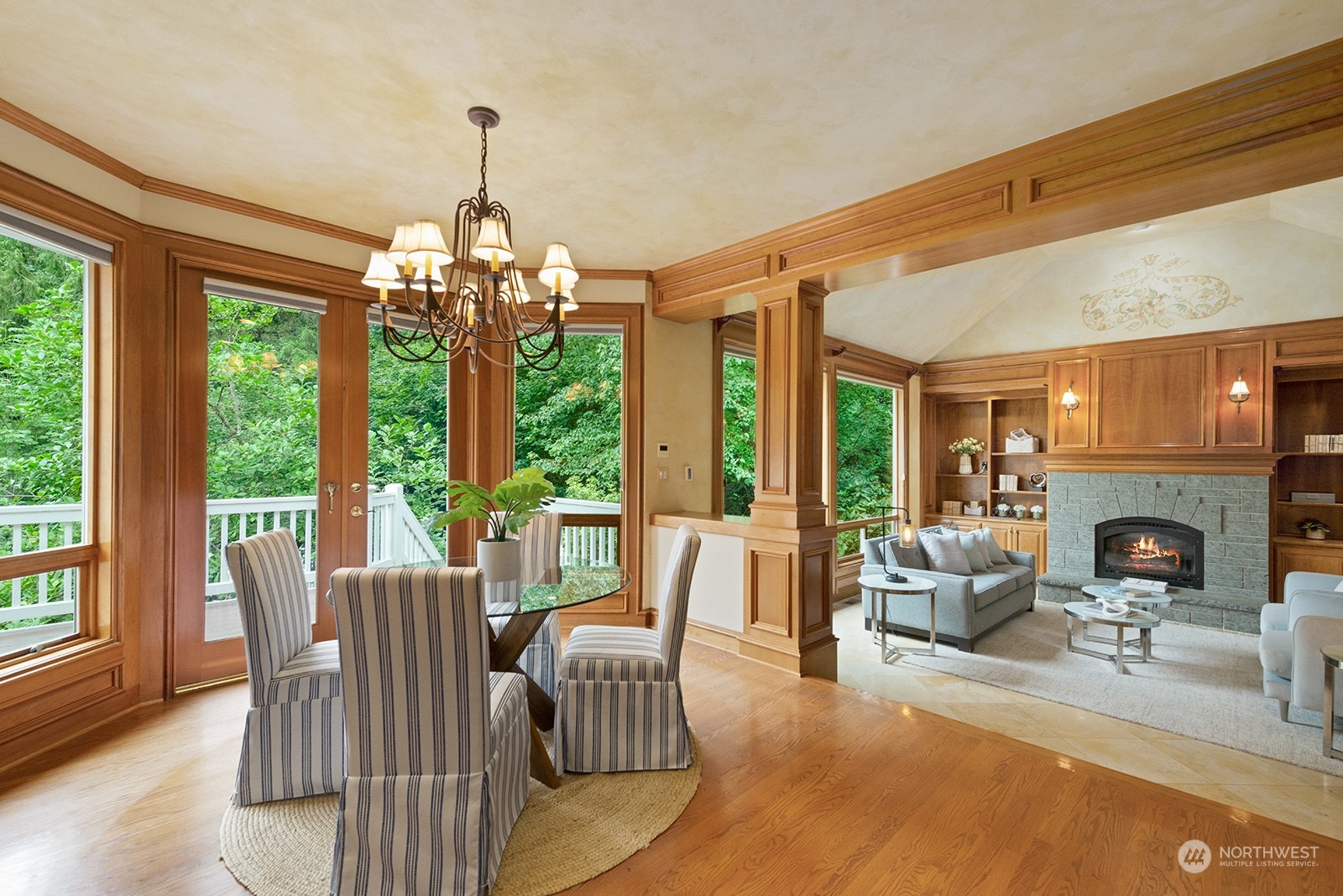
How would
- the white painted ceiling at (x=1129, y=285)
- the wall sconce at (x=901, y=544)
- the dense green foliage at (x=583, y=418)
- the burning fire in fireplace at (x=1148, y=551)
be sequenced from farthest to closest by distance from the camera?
the burning fire in fireplace at (x=1148, y=551)
the white painted ceiling at (x=1129, y=285)
the wall sconce at (x=901, y=544)
the dense green foliage at (x=583, y=418)

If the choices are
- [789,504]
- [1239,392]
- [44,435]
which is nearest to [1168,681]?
[789,504]

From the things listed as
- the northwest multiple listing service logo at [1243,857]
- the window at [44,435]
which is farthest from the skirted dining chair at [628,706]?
the window at [44,435]

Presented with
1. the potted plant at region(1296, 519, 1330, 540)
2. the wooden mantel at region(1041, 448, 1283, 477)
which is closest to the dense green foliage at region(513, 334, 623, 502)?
the wooden mantel at region(1041, 448, 1283, 477)

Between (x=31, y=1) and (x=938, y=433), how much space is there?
27.7ft

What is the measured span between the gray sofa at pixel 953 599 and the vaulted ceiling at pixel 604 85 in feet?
10.8

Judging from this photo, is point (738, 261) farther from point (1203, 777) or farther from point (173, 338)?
point (1203, 777)

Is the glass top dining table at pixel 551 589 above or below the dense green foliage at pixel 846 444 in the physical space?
below

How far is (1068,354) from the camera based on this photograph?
22.9 ft

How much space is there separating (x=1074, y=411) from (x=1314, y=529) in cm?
223

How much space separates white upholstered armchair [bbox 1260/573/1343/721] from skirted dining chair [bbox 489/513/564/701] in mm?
3967

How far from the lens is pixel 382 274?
2.47 meters

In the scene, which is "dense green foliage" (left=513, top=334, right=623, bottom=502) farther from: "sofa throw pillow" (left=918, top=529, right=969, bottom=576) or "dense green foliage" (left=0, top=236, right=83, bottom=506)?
"sofa throw pillow" (left=918, top=529, right=969, bottom=576)

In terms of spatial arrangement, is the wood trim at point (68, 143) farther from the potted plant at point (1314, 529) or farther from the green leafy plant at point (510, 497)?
the potted plant at point (1314, 529)

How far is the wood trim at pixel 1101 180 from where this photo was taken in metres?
2.16
